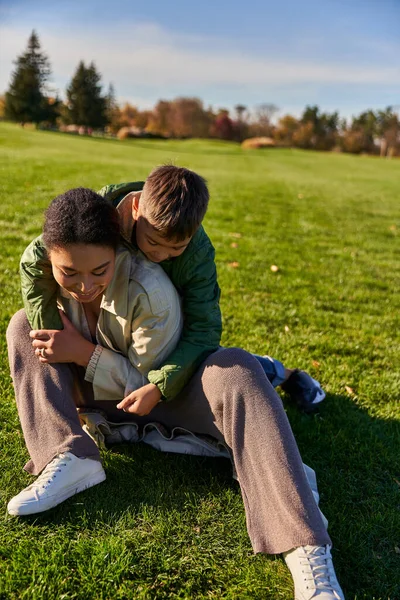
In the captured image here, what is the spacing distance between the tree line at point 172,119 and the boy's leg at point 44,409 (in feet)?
163

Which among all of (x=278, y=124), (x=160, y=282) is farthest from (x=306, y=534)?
(x=278, y=124)

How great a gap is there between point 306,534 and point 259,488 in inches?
9.2

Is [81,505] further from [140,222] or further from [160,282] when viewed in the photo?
[140,222]

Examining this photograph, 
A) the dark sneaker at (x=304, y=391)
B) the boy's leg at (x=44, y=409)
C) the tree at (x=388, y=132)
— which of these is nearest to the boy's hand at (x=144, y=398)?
the boy's leg at (x=44, y=409)

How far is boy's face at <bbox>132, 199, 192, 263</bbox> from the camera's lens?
2213mm

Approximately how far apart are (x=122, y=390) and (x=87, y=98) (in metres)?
55.9

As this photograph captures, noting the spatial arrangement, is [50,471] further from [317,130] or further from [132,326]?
[317,130]

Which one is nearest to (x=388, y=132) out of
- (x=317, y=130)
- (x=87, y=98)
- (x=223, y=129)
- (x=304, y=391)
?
(x=317, y=130)

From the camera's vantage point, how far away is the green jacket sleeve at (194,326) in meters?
2.24

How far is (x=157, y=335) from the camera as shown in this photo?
2.28 metres

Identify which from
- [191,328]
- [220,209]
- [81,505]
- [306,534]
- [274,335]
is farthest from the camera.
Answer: [220,209]

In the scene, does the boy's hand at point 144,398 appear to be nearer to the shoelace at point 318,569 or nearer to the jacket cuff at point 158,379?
the jacket cuff at point 158,379

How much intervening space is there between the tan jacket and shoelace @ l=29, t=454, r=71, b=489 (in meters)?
0.34

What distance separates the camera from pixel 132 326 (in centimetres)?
233
